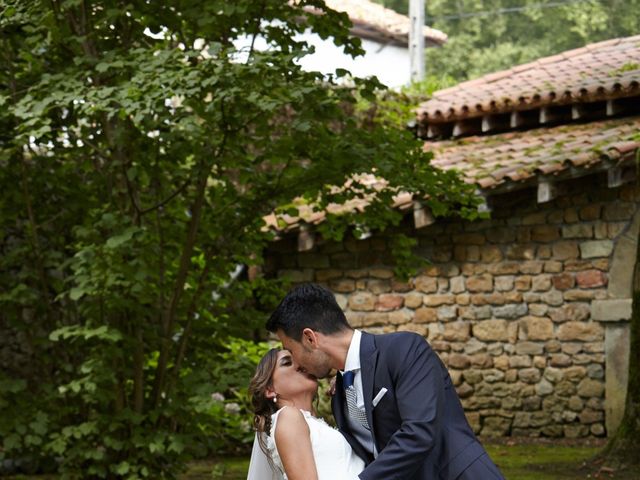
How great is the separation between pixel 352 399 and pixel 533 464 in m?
7.26

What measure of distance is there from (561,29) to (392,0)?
524cm

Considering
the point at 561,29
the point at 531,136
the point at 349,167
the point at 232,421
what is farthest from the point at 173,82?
the point at 561,29

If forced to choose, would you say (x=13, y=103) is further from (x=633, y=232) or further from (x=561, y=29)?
(x=561, y=29)

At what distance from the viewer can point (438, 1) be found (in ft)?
121

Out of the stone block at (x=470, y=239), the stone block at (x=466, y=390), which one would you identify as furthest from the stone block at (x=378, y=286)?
the stone block at (x=466, y=390)

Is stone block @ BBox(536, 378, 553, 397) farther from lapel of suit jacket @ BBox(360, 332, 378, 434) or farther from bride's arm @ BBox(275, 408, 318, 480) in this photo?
lapel of suit jacket @ BBox(360, 332, 378, 434)

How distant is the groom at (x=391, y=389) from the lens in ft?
12.5

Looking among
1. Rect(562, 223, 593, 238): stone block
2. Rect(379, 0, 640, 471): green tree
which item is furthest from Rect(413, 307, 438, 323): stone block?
Rect(379, 0, 640, 471): green tree

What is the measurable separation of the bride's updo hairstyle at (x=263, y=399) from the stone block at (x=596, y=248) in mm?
8836

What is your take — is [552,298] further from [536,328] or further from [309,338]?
[309,338]

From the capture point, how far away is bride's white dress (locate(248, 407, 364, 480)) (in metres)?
4.14

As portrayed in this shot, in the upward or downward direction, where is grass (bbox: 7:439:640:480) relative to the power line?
downward

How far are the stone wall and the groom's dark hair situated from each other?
8.31 m

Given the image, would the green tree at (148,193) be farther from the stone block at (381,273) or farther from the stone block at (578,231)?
the stone block at (381,273)
